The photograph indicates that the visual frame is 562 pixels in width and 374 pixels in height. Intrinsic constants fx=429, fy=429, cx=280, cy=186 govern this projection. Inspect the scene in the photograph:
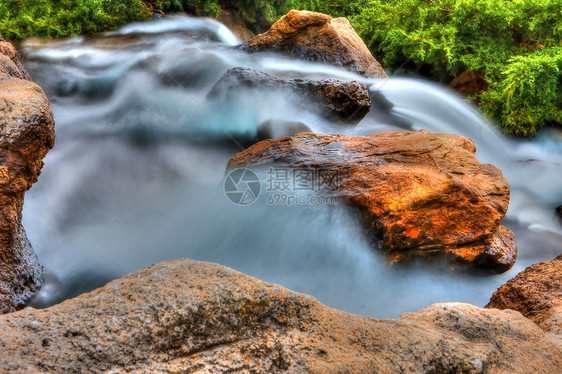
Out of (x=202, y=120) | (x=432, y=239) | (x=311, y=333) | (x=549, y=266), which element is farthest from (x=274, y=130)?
(x=311, y=333)

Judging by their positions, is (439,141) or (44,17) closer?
(439,141)

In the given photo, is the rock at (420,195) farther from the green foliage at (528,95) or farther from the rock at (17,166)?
the green foliage at (528,95)

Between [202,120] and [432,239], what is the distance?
118 inches

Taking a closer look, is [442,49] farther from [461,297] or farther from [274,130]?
[461,297]

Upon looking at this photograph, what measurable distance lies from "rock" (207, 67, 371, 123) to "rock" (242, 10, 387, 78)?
1.41m

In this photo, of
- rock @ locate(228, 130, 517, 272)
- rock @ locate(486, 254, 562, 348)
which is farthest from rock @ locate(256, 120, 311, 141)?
rock @ locate(486, 254, 562, 348)

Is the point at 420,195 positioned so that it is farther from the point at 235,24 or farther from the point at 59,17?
the point at 235,24

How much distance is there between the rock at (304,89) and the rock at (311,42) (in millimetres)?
1413

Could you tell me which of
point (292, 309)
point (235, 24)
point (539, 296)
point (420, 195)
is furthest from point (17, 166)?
point (235, 24)

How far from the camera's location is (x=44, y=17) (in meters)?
6.87

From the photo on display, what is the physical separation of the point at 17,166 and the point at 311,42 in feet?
16.2

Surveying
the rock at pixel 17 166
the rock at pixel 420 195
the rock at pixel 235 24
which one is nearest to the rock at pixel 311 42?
the rock at pixel 235 24

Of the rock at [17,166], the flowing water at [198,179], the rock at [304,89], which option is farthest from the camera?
the rock at [304,89]

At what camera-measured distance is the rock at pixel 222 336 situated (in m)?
1.44
